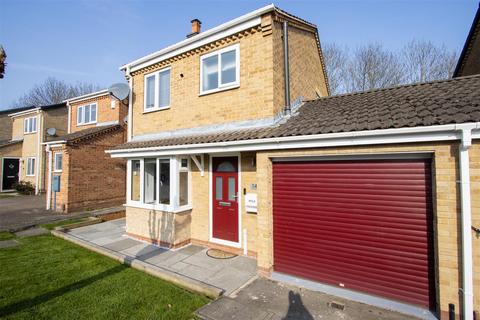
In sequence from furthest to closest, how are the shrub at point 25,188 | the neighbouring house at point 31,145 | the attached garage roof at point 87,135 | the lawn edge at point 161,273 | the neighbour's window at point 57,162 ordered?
the neighbouring house at point 31,145 → the shrub at point 25,188 → the neighbour's window at point 57,162 → the attached garage roof at point 87,135 → the lawn edge at point 161,273

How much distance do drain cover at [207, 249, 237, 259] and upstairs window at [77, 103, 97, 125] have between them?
47.4 ft

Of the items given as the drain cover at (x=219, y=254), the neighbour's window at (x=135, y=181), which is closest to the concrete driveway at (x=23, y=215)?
the neighbour's window at (x=135, y=181)

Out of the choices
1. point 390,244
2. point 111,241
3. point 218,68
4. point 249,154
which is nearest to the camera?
point 390,244

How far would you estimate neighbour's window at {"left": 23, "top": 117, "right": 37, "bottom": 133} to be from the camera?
21.1m

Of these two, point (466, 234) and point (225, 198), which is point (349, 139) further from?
point (225, 198)

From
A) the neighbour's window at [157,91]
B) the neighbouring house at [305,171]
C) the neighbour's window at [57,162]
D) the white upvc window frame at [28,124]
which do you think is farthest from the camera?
the white upvc window frame at [28,124]

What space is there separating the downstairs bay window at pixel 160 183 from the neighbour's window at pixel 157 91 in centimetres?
214

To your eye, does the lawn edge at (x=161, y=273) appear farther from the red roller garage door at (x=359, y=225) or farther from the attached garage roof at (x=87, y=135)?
the attached garage roof at (x=87, y=135)

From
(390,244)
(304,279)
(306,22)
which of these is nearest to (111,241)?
(304,279)

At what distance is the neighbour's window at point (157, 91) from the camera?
29.2 feet

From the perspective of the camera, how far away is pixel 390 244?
14.6ft

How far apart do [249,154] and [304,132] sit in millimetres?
2145

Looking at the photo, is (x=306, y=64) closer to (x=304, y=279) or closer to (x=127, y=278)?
(x=304, y=279)

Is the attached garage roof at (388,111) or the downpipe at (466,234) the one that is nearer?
the downpipe at (466,234)
